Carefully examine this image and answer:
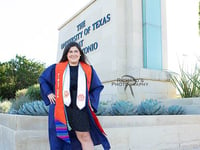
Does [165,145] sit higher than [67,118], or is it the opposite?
[67,118]

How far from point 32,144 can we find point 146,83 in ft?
18.9

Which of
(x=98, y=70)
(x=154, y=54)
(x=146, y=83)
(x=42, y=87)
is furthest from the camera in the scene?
(x=98, y=70)

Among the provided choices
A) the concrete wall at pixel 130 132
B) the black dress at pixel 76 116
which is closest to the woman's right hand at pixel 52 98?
the black dress at pixel 76 116

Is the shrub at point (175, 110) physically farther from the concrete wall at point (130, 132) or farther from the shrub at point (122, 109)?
the shrub at point (122, 109)

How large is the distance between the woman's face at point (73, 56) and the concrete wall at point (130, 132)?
109cm

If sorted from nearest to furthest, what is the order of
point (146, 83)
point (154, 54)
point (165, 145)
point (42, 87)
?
point (42, 87), point (165, 145), point (146, 83), point (154, 54)

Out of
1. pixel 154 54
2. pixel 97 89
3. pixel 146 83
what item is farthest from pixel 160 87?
pixel 97 89

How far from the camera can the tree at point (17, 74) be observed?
28.3 metres

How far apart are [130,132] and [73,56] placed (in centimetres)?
184

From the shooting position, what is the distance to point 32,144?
11.7 ft

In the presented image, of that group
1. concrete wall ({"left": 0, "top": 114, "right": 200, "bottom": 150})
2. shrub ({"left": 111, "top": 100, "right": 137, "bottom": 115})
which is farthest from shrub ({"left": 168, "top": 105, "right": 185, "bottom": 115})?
shrub ({"left": 111, "top": 100, "right": 137, "bottom": 115})

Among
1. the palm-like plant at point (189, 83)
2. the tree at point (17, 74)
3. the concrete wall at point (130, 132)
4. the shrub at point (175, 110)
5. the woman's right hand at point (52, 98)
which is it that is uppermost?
the tree at point (17, 74)

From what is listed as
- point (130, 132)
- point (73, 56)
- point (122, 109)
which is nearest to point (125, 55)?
point (122, 109)

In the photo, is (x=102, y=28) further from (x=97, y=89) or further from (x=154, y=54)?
(x=97, y=89)
